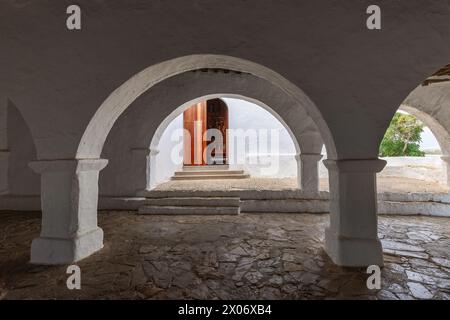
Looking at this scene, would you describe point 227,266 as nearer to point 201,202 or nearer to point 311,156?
point 201,202

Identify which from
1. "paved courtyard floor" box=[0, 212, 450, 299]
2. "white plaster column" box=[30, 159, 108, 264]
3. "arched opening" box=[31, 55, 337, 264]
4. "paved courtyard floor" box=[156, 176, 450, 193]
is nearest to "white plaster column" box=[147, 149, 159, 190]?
"paved courtyard floor" box=[156, 176, 450, 193]

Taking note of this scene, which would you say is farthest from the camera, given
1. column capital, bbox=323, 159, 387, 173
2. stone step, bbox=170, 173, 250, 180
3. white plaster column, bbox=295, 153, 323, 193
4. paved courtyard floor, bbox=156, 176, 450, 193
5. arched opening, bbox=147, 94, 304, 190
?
arched opening, bbox=147, 94, 304, 190

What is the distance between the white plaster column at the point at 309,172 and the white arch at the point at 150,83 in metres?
2.53

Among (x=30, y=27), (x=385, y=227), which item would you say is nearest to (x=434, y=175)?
(x=385, y=227)

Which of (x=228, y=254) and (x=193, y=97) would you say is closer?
(x=228, y=254)

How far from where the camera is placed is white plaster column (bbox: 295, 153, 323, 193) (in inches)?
205

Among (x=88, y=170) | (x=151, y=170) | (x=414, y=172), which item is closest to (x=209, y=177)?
(x=151, y=170)

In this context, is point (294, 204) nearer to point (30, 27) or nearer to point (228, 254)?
point (228, 254)

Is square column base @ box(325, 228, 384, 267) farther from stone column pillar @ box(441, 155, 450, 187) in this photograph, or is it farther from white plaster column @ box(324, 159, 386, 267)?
stone column pillar @ box(441, 155, 450, 187)

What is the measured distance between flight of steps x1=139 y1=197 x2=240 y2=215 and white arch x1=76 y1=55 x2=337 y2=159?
230cm

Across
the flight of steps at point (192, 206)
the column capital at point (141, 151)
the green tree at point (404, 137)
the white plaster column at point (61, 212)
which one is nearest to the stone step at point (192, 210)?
the flight of steps at point (192, 206)

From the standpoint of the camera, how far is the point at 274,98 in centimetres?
565

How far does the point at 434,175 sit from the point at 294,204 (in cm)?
515

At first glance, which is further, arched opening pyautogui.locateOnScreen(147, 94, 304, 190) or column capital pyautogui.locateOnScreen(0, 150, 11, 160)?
arched opening pyautogui.locateOnScreen(147, 94, 304, 190)
